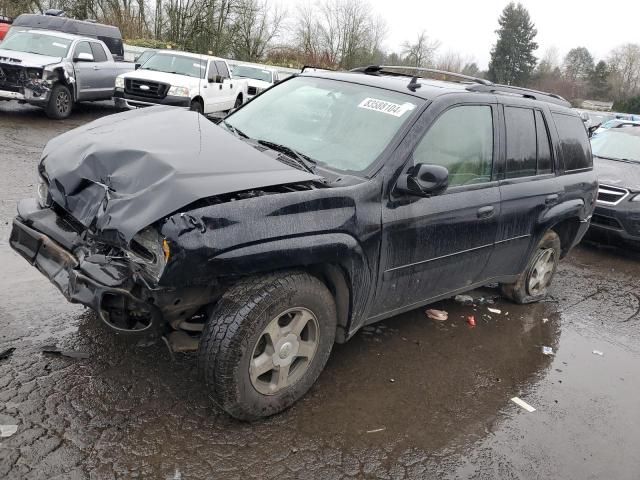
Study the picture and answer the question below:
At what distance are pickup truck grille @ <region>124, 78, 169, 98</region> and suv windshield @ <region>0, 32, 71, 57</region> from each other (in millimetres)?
1472

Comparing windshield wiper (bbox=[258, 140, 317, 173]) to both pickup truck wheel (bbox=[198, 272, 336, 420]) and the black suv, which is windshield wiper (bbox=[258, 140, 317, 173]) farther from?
pickup truck wheel (bbox=[198, 272, 336, 420])

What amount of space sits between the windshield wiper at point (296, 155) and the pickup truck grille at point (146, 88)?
9895 mm

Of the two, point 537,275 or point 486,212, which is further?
point 537,275

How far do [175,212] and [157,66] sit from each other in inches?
489

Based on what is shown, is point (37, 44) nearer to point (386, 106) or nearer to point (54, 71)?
point (54, 71)

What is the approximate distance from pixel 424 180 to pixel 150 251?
1640 mm

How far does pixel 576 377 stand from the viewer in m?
4.25

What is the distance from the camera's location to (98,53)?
13055mm

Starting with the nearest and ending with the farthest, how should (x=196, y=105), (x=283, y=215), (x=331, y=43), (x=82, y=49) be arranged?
1. (x=283, y=215)
2. (x=82, y=49)
3. (x=196, y=105)
4. (x=331, y=43)

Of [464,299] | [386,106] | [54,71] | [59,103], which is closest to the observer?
Answer: [386,106]

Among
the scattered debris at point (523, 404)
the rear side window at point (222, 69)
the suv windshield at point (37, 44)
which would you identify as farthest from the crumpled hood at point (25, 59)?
the scattered debris at point (523, 404)

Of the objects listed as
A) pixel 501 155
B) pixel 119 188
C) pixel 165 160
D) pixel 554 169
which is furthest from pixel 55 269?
pixel 554 169

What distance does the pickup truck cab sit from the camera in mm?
10805

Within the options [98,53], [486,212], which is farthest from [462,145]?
[98,53]
